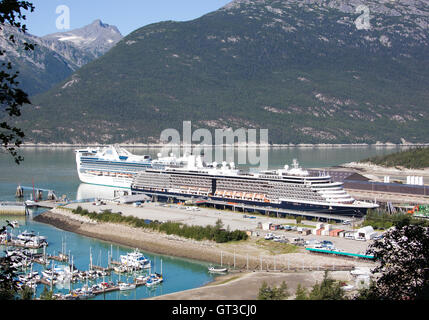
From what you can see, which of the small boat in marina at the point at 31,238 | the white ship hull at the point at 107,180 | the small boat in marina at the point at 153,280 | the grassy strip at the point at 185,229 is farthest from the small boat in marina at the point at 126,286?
the white ship hull at the point at 107,180

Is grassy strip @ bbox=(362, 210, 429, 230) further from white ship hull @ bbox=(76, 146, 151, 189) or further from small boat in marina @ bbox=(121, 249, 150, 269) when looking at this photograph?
white ship hull @ bbox=(76, 146, 151, 189)

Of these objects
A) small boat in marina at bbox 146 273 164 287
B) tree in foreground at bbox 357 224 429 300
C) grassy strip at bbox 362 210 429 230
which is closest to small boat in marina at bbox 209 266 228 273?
small boat in marina at bbox 146 273 164 287

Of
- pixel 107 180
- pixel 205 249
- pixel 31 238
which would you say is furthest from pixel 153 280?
pixel 107 180

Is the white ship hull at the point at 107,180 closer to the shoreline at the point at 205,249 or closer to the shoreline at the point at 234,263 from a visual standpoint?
the shoreline at the point at 205,249
